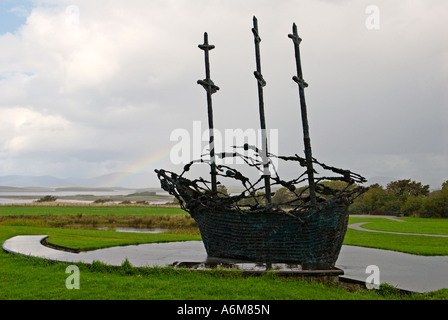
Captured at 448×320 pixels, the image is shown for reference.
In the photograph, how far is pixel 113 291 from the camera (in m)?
7.34

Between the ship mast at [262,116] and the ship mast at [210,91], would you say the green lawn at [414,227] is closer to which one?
the ship mast at [262,116]

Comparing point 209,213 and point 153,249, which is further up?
point 209,213

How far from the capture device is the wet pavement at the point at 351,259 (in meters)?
8.98

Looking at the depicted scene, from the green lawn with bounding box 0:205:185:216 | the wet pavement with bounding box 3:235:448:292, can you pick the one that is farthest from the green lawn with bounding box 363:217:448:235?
the green lawn with bounding box 0:205:185:216

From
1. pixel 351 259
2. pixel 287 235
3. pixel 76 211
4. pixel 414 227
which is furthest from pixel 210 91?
pixel 76 211

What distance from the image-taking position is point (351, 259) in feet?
39.7

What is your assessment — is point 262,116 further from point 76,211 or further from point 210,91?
point 76,211

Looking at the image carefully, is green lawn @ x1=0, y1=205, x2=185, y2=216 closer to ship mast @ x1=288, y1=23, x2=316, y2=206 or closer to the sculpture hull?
the sculpture hull

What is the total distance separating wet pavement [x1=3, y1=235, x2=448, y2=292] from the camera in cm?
898

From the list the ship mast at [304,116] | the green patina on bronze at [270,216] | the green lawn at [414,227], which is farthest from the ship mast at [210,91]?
the green lawn at [414,227]
